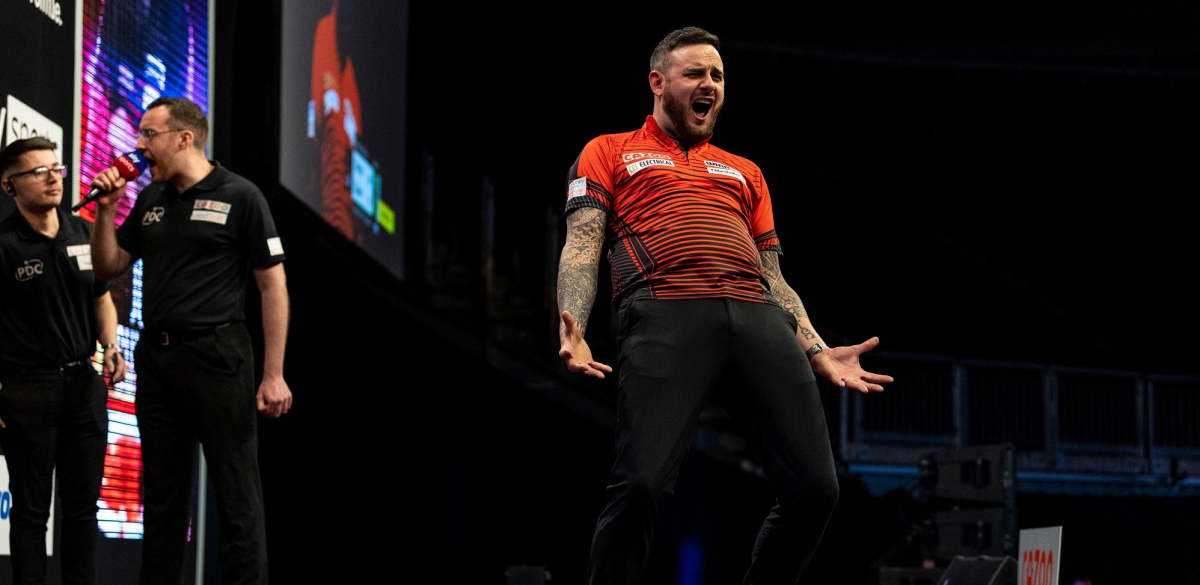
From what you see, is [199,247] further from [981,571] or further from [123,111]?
[981,571]

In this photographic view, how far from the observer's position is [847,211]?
14.0 metres

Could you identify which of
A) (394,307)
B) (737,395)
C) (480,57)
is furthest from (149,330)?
(480,57)

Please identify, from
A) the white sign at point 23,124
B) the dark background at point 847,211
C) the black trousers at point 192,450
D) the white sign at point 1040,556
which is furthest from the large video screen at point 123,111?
the dark background at point 847,211

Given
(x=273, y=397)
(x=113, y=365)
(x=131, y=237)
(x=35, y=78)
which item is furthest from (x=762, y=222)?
(x=35, y=78)

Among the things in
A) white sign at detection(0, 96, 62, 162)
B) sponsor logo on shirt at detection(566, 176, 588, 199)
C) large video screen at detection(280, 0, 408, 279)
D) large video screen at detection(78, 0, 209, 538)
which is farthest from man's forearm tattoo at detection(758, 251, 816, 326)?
large video screen at detection(280, 0, 408, 279)

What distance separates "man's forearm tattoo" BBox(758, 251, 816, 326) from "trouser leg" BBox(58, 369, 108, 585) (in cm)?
223

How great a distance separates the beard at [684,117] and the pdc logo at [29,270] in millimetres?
2191

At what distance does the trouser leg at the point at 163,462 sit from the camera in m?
3.08

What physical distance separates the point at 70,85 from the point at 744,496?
34.1 ft

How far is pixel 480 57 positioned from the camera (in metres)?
12.4

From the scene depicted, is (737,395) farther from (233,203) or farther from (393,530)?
(393,530)

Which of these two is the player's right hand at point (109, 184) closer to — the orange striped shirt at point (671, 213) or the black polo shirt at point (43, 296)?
the black polo shirt at point (43, 296)

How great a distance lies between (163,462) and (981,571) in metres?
4.06

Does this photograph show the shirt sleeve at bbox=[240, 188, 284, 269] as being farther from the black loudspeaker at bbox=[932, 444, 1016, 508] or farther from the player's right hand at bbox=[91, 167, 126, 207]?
the black loudspeaker at bbox=[932, 444, 1016, 508]
